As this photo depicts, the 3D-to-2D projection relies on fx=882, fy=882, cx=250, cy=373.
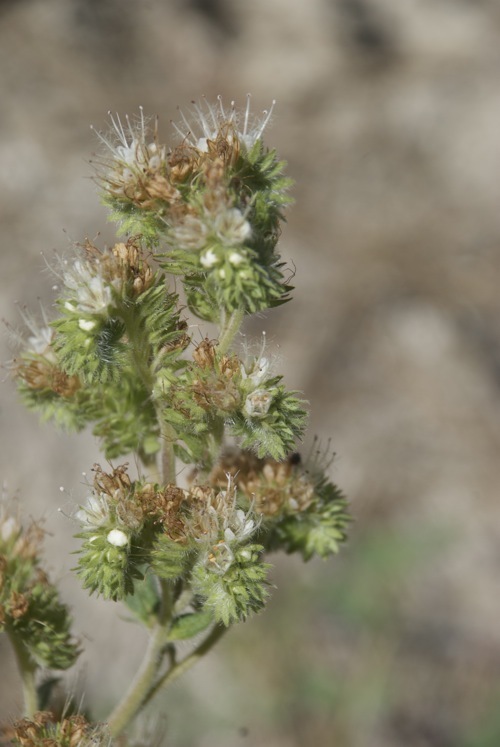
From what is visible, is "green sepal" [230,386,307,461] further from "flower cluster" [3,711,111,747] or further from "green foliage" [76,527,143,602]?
"flower cluster" [3,711,111,747]

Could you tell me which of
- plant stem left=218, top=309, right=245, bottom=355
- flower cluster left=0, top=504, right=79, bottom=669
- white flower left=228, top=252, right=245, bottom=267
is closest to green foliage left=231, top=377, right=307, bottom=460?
plant stem left=218, top=309, right=245, bottom=355

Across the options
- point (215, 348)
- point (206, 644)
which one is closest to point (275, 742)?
point (206, 644)

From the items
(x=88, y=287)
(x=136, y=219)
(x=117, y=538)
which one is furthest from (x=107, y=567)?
(x=136, y=219)

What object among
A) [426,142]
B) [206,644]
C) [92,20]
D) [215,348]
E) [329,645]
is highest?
[426,142]

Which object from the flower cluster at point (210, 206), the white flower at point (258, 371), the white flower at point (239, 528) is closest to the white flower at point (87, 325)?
the flower cluster at point (210, 206)

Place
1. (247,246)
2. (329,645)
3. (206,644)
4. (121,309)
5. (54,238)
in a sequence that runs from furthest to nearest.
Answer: (54,238) < (329,645) < (206,644) < (121,309) < (247,246)

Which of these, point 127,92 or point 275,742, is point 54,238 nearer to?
point 127,92
